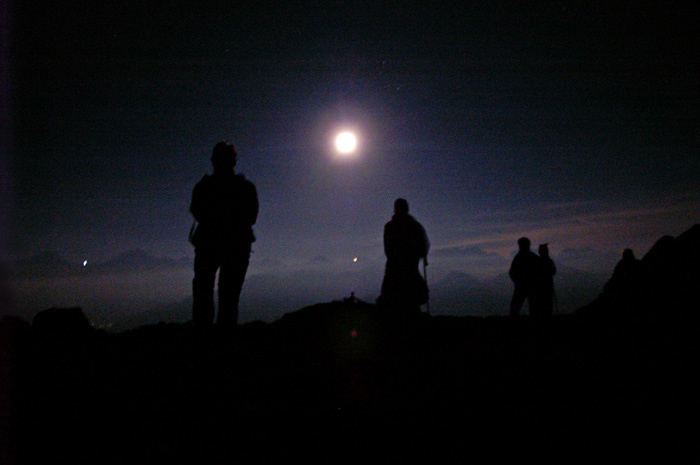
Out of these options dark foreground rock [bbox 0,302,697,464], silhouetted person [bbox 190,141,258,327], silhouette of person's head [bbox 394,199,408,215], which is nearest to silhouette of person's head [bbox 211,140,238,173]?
silhouetted person [bbox 190,141,258,327]

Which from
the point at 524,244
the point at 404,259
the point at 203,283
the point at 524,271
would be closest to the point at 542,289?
the point at 524,271

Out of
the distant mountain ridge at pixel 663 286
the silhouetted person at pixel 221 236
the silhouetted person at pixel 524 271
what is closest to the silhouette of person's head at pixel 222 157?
the silhouetted person at pixel 221 236

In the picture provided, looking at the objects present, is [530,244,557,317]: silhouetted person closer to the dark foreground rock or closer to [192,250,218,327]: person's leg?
the dark foreground rock

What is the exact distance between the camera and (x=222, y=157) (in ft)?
17.1

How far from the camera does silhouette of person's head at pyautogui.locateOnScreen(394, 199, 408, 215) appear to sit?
7.73 meters

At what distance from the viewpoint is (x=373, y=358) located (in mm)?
4188

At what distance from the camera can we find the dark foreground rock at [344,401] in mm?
2066

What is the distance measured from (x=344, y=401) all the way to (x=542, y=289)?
8.56 metres

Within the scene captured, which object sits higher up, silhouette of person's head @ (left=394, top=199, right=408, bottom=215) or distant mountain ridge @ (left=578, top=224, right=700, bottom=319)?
silhouette of person's head @ (left=394, top=199, right=408, bottom=215)

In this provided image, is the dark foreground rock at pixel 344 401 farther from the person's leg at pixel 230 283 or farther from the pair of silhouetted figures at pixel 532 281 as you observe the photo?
the pair of silhouetted figures at pixel 532 281

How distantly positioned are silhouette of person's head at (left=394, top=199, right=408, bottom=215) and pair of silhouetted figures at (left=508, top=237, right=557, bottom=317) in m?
3.82

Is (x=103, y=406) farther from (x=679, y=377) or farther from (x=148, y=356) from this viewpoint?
(x=679, y=377)

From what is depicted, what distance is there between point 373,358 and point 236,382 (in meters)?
1.73

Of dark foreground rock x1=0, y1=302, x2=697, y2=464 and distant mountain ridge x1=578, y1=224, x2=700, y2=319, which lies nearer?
dark foreground rock x1=0, y1=302, x2=697, y2=464
